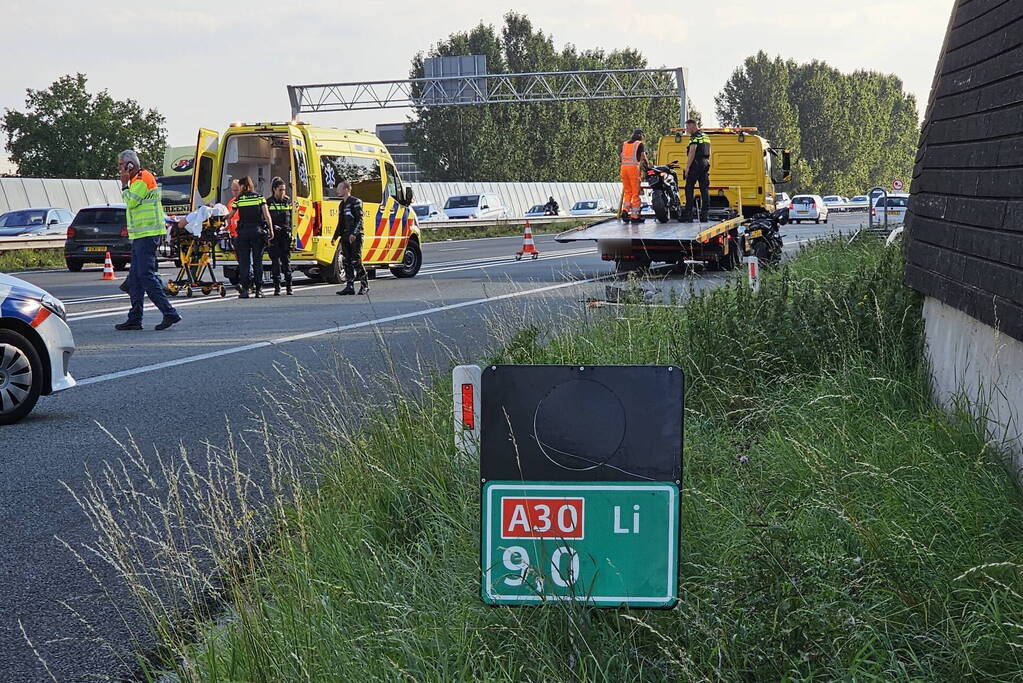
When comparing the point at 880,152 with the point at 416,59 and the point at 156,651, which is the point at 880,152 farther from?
the point at 156,651

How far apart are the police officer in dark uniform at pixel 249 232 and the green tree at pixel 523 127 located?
62998mm

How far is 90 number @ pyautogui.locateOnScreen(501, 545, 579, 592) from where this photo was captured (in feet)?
9.96

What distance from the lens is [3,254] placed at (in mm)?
31031

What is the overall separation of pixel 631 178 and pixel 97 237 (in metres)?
13.5

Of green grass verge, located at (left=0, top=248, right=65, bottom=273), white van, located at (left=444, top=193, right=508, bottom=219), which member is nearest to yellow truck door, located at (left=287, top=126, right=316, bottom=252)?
green grass verge, located at (left=0, top=248, right=65, bottom=273)

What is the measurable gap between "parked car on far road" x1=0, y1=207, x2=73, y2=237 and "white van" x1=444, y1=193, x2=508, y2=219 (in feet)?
64.0

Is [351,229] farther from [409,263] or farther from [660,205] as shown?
[660,205]

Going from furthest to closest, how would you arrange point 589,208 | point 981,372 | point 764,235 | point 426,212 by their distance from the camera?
point 589,208 < point 426,212 < point 764,235 < point 981,372

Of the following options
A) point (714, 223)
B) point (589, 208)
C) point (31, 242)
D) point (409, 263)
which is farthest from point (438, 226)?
point (714, 223)

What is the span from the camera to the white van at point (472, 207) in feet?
169

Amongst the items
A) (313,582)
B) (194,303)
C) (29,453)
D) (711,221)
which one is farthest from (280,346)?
(711,221)

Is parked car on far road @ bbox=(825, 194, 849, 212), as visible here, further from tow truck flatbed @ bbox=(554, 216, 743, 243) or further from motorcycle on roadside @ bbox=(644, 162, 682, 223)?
tow truck flatbed @ bbox=(554, 216, 743, 243)

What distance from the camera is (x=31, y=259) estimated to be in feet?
102

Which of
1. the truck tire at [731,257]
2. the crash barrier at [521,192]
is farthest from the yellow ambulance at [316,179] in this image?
the crash barrier at [521,192]
